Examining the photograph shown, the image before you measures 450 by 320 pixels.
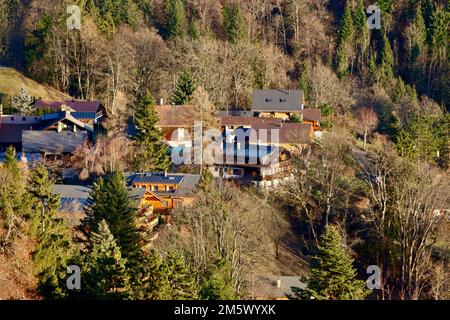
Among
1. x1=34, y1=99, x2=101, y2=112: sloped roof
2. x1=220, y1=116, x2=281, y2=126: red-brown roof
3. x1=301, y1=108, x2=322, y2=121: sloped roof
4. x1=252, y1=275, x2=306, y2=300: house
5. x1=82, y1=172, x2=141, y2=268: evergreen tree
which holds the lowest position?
x1=252, y1=275, x2=306, y2=300: house

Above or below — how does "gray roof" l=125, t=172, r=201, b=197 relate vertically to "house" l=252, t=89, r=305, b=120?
below

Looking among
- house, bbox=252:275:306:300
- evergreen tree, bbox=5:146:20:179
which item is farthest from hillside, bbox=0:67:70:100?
house, bbox=252:275:306:300

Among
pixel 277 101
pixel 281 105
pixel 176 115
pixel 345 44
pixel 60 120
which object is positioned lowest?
pixel 60 120

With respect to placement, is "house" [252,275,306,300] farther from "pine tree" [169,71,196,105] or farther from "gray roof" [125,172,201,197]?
"pine tree" [169,71,196,105]

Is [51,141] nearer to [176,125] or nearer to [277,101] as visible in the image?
[176,125]

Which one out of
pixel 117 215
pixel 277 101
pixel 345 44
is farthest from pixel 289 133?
pixel 345 44
